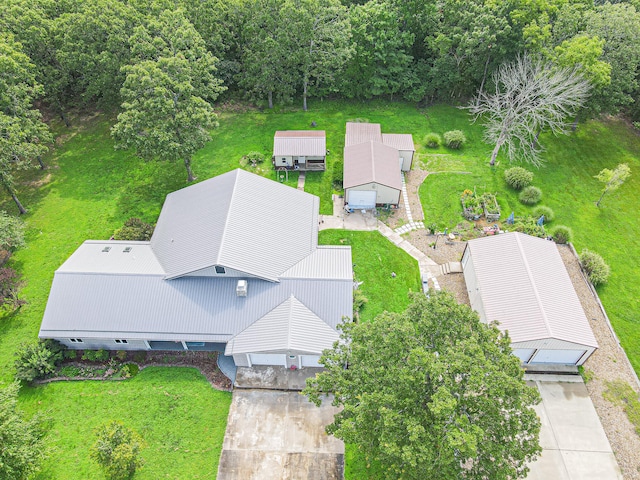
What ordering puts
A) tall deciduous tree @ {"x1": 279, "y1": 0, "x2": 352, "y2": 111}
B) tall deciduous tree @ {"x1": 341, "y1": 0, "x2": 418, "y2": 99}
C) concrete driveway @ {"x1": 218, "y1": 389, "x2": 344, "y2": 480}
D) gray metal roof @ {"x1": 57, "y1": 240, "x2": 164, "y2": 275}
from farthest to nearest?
tall deciduous tree @ {"x1": 341, "y1": 0, "x2": 418, "y2": 99} < tall deciduous tree @ {"x1": 279, "y1": 0, "x2": 352, "y2": 111} < gray metal roof @ {"x1": 57, "y1": 240, "x2": 164, "y2": 275} < concrete driveway @ {"x1": 218, "y1": 389, "x2": 344, "y2": 480}

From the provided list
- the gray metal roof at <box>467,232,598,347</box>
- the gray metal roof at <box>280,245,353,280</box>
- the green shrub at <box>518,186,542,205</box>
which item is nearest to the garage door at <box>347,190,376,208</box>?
the gray metal roof at <box>280,245,353,280</box>

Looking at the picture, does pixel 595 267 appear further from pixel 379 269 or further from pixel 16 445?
pixel 16 445

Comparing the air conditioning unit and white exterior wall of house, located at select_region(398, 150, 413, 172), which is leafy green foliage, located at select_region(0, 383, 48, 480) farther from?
white exterior wall of house, located at select_region(398, 150, 413, 172)

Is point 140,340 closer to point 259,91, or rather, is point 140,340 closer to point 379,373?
point 379,373

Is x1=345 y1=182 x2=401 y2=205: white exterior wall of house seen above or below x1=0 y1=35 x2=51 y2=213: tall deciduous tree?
below

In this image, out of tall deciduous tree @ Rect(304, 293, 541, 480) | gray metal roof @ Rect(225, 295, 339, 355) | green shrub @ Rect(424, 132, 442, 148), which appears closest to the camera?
tall deciduous tree @ Rect(304, 293, 541, 480)

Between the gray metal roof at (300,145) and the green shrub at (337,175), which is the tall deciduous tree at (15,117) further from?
the green shrub at (337,175)

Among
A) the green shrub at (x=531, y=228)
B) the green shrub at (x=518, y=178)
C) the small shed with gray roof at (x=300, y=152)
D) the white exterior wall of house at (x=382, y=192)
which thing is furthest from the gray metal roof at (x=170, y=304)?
the green shrub at (x=518, y=178)
